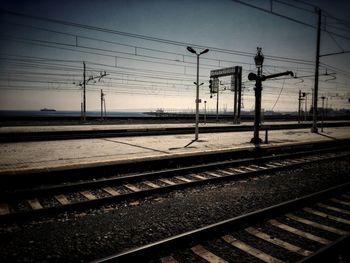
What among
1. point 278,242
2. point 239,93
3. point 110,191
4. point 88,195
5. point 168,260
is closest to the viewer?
point 168,260

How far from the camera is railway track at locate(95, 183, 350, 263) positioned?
390 centimetres

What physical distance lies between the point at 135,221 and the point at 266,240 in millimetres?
2630

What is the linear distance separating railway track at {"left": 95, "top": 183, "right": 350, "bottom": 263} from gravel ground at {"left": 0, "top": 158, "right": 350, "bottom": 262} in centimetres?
50

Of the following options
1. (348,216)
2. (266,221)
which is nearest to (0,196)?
(266,221)

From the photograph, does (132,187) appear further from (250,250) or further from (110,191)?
(250,250)

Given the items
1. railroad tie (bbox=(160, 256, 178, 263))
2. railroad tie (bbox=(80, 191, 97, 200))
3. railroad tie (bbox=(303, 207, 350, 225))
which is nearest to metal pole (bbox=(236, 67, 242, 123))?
railroad tie (bbox=(303, 207, 350, 225))

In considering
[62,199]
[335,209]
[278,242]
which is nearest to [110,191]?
[62,199]

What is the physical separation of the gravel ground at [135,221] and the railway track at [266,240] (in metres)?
0.50

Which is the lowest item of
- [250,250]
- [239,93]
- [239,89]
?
[250,250]

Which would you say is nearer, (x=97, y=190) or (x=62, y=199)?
(x=62, y=199)

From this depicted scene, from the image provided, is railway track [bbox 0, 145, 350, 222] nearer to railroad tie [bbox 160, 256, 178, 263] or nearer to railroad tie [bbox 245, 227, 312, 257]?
railroad tie [bbox 160, 256, 178, 263]

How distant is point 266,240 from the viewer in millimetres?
4496

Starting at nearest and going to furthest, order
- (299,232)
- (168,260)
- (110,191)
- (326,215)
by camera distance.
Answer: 1. (168,260)
2. (299,232)
3. (326,215)
4. (110,191)

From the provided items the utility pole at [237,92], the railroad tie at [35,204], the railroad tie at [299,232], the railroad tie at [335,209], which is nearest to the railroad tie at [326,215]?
the railroad tie at [335,209]
